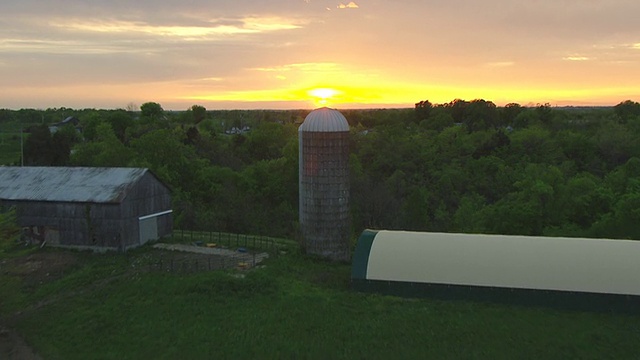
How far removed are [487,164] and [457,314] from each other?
155 feet

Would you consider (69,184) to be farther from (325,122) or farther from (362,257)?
(362,257)

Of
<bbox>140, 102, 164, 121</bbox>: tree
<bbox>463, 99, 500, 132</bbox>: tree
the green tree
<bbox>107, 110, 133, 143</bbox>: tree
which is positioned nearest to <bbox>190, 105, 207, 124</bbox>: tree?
<bbox>140, 102, 164, 121</bbox>: tree

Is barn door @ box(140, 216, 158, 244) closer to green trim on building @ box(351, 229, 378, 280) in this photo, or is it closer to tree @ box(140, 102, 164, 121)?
green trim on building @ box(351, 229, 378, 280)

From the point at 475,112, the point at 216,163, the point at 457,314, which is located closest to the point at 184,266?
the point at 457,314

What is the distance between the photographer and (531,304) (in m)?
23.9

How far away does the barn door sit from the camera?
33.4 metres

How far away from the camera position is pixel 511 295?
78.8ft

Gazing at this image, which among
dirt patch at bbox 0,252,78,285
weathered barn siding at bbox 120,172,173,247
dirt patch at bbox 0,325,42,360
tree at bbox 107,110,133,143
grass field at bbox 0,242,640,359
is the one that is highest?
tree at bbox 107,110,133,143

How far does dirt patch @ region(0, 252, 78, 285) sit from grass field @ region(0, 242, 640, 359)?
0.27 meters

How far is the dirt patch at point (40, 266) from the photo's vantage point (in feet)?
91.0

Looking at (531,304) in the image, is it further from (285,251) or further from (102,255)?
(102,255)

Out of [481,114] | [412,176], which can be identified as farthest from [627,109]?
[412,176]

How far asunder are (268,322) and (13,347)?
9962 millimetres

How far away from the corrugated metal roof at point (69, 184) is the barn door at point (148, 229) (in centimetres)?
259
